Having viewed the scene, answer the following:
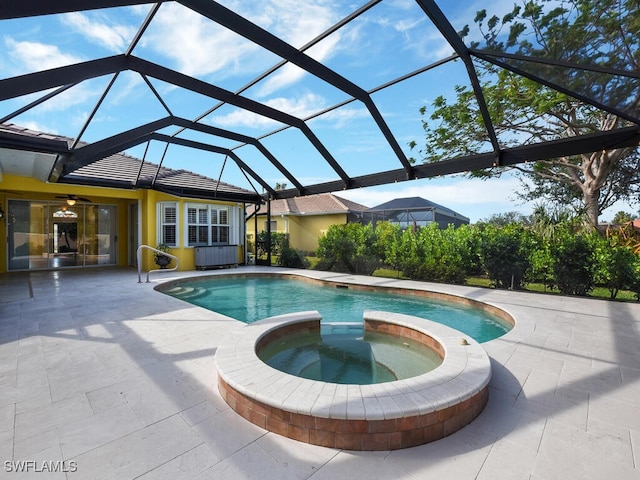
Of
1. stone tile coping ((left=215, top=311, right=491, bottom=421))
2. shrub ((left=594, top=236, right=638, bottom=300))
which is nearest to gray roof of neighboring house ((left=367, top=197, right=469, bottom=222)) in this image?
shrub ((left=594, top=236, right=638, bottom=300))

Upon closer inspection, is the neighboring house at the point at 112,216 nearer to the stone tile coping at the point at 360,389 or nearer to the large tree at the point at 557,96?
the large tree at the point at 557,96

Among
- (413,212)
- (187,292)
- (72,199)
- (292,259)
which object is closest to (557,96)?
(292,259)

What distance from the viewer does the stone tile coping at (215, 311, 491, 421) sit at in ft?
8.11

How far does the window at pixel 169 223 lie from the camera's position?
1306cm

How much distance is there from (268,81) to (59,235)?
1286 cm

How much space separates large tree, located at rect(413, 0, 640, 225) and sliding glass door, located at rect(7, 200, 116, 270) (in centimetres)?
1525

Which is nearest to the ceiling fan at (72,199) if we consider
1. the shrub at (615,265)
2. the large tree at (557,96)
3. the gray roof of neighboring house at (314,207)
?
the gray roof of neighboring house at (314,207)

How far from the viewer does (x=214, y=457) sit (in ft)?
7.43

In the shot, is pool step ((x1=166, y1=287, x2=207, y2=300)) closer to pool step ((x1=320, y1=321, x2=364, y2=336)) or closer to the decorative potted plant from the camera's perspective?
Answer: the decorative potted plant

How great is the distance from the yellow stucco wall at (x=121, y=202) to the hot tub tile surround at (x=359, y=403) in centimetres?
1108

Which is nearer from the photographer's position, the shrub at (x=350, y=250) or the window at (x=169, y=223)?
the shrub at (x=350, y=250)

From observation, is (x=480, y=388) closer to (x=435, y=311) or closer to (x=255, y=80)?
(x=435, y=311)

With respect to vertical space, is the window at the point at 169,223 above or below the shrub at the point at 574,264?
above

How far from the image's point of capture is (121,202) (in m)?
14.8
